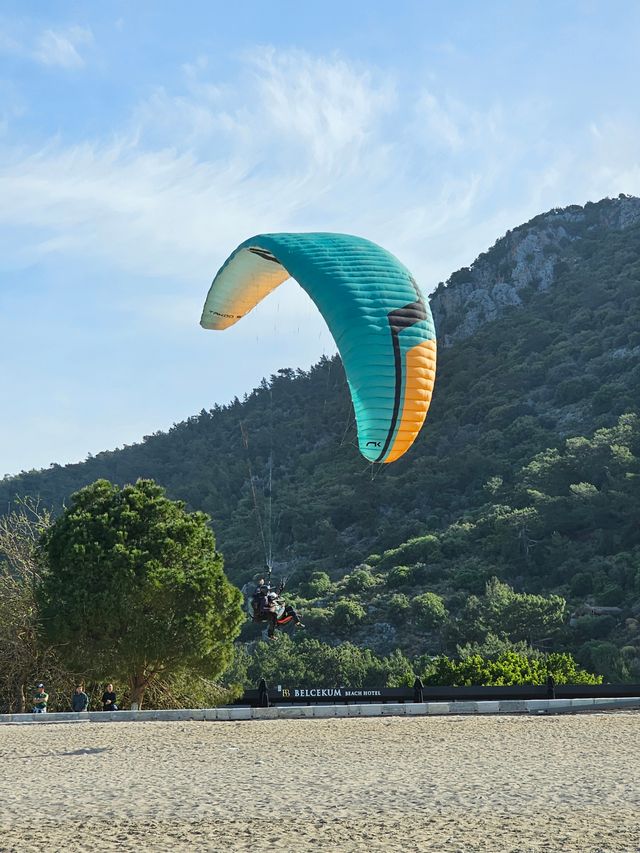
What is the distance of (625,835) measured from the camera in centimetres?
867

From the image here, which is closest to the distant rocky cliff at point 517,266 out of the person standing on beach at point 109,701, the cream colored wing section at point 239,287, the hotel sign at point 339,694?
the hotel sign at point 339,694

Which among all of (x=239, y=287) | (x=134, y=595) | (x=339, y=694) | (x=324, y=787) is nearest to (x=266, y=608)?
(x=324, y=787)

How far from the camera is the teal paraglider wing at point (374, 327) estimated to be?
1526 centimetres

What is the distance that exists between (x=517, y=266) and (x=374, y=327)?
9980cm

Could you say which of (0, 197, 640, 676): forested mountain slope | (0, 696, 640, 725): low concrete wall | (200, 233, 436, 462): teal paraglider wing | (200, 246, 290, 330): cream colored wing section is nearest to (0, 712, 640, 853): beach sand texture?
→ (0, 696, 640, 725): low concrete wall

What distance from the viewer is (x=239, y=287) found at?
1923 centimetres

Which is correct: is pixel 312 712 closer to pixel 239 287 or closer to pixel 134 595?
pixel 134 595

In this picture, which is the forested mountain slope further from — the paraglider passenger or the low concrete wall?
the paraglider passenger

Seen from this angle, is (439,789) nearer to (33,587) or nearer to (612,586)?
(33,587)

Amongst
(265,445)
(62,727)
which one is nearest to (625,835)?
(62,727)

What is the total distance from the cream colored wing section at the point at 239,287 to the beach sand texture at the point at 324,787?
282 inches

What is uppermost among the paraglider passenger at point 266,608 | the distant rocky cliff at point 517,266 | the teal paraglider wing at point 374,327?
the distant rocky cliff at point 517,266

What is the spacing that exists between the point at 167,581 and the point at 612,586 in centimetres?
3451

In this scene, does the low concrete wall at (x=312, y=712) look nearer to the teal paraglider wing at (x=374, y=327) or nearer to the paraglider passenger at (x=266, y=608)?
the paraglider passenger at (x=266, y=608)
